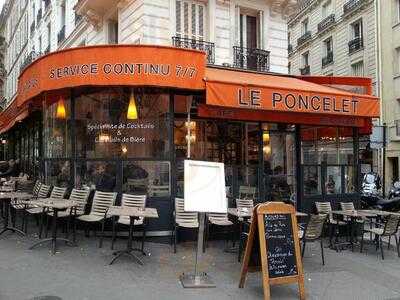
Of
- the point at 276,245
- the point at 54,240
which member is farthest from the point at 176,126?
the point at 276,245

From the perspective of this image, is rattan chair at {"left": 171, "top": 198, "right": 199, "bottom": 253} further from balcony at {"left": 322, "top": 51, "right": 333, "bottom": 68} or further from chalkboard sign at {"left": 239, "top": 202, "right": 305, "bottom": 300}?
balcony at {"left": 322, "top": 51, "right": 333, "bottom": 68}

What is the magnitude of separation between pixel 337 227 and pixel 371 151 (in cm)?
1968

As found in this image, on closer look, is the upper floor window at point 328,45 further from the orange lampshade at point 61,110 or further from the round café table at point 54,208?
the round café table at point 54,208

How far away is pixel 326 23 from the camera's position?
107 feet

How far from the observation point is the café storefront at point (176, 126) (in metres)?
9.03

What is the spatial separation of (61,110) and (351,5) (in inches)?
958

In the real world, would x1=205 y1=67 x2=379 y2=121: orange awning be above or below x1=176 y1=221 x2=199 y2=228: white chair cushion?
above

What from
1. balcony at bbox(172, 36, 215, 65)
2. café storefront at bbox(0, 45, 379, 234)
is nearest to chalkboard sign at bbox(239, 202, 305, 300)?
A: café storefront at bbox(0, 45, 379, 234)

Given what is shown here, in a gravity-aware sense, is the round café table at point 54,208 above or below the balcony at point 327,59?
below

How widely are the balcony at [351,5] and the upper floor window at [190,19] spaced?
1768 centimetres

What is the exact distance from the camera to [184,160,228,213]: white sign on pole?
22.1 ft

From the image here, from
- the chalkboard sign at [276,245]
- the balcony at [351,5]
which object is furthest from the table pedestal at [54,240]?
the balcony at [351,5]

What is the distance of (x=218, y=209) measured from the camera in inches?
270

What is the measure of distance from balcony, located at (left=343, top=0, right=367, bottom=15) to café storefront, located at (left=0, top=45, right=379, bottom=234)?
19.4 m
